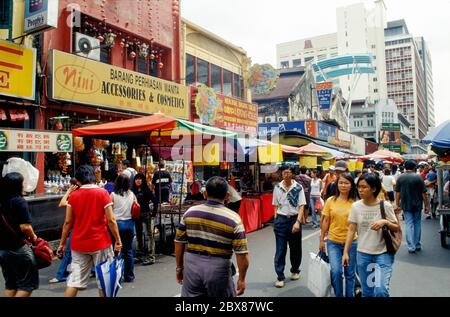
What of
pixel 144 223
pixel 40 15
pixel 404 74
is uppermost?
pixel 404 74

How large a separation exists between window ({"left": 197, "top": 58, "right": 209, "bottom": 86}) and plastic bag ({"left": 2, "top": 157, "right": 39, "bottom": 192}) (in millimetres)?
10733

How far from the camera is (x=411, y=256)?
25.5 feet

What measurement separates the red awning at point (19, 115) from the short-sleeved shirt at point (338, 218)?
8238mm

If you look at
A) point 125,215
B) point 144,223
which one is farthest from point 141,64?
point 125,215

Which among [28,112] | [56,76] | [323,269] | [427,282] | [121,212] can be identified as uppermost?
[56,76]

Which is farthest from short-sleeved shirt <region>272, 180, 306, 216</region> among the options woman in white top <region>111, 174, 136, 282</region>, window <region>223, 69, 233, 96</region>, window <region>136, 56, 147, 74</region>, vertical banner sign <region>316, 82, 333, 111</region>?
vertical banner sign <region>316, 82, 333, 111</region>

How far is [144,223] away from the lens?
7.55m

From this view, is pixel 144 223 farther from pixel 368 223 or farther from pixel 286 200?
pixel 368 223

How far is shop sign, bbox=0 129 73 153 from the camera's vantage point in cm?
787

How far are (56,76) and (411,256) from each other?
9.72 meters

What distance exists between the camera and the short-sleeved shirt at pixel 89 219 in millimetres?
4520

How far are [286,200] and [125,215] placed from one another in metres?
2.63
